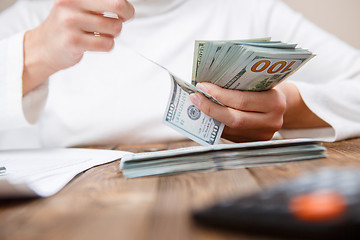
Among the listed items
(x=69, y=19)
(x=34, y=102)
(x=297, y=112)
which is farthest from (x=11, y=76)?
(x=297, y=112)

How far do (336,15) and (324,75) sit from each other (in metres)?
0.82

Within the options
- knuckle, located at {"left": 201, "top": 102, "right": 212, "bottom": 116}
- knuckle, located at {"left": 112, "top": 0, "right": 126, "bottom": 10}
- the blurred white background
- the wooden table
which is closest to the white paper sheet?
the wooden table

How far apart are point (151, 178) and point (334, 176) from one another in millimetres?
302

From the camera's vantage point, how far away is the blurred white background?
1.99m

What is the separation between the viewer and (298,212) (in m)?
0.26

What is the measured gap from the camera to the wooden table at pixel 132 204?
0.31 meters

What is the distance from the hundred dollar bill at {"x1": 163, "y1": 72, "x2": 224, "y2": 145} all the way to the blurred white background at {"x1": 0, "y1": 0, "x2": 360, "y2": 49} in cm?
152

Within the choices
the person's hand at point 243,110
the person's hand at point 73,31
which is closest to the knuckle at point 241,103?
the person's hand at point 243,110

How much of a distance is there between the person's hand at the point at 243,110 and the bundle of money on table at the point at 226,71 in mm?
20

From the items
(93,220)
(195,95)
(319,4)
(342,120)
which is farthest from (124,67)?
(319,4)

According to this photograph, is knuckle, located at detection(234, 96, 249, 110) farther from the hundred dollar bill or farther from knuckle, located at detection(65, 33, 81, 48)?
knuckle, located at detection(65, 33, 81, 48)

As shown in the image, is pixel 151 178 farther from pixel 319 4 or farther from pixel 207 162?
pixel 319 4

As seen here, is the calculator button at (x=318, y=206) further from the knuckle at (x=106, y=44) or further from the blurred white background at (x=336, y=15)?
the blurred white background at (x=336, y=15)

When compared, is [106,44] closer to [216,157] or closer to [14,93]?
[14,93]
